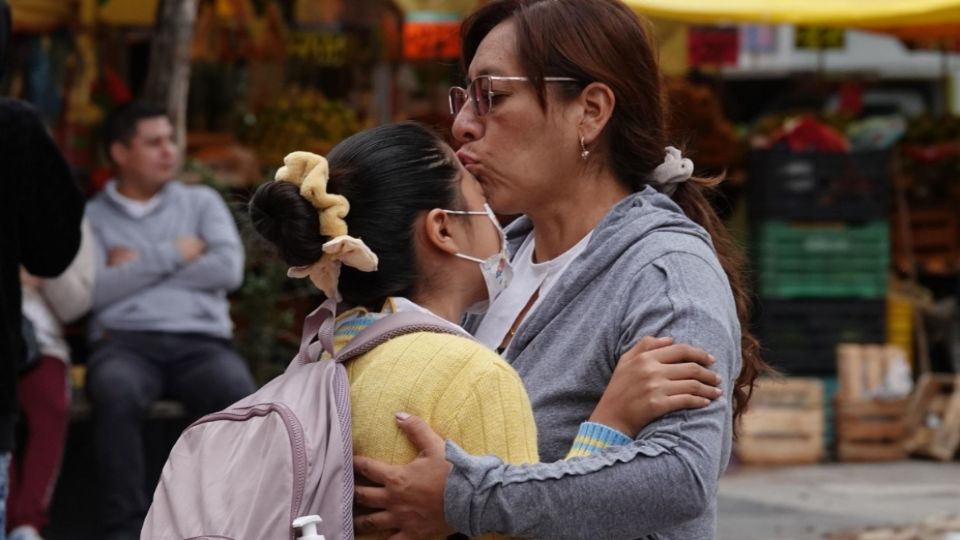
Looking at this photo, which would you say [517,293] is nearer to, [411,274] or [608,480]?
[411,274]

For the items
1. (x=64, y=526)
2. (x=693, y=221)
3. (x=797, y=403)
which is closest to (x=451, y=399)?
(x=693, y=221)

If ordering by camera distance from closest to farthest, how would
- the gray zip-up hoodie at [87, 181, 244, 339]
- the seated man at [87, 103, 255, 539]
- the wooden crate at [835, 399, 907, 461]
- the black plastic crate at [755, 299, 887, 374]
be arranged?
the seated man at [87, 103, 255, 539] → the gray zip-up hoodie at [87, 181, 244, 339] → the wooden crate at [835, 399, 907, 461] → the black plastic crate at [755, 299, 887, 374]

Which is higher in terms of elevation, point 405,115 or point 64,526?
point 405,115

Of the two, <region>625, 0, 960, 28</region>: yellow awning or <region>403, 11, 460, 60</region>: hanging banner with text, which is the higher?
<region>625, 0, 960, 28</region>: yellow awning

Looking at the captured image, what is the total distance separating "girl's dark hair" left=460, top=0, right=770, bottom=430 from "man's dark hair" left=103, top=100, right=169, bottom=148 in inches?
184

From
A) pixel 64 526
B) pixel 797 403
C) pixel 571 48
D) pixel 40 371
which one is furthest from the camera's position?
pixel 797 403

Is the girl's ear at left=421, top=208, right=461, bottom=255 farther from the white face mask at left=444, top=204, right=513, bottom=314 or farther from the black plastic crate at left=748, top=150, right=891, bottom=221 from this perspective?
the black plastic crate at left=748, top=150, right=891, bottom=221

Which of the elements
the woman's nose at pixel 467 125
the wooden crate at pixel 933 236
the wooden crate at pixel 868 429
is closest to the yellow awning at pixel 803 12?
the wooden crate at pixel 868 429

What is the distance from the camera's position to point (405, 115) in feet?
35.8

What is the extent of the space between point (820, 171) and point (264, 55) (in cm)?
359

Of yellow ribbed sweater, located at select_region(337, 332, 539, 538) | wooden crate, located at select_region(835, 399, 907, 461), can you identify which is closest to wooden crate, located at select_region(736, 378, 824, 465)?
wooden crate, located at select_region(835, 399, 907, 461)

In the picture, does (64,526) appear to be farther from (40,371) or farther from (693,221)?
(693,221)

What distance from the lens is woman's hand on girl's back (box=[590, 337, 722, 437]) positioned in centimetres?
233

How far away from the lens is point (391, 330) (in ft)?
7.74
